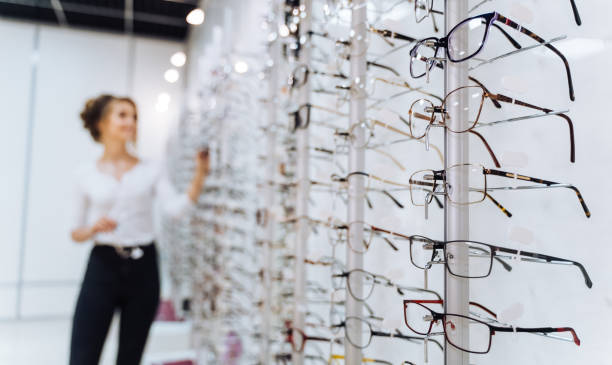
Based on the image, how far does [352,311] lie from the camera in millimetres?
1200

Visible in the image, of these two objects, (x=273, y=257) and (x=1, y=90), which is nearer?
(x=273, y=257)

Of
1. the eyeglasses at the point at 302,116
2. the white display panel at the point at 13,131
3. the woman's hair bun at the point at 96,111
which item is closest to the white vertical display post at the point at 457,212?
the eyeglasses at the point at 302,116

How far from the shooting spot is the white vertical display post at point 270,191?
5.90ft

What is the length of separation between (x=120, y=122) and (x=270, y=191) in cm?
77

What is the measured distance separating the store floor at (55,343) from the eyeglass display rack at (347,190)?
1.27 meters

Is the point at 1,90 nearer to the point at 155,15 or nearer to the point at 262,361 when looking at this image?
the point at 155,15

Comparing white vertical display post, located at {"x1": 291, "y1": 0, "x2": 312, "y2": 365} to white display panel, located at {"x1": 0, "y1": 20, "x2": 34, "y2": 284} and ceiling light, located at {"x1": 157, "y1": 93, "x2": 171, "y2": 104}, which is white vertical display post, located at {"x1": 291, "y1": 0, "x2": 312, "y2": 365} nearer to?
ceiling light, located at {"x1": 157, "y1": 93, "x2": 171, "y2": 104}

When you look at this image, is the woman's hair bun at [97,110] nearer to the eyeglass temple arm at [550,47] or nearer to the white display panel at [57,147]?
the eyeglass temple arm at [550,47]

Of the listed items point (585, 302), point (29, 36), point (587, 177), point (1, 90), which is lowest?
point (585, 302)

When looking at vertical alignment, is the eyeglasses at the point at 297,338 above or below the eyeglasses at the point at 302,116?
below

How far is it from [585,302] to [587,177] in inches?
8.2

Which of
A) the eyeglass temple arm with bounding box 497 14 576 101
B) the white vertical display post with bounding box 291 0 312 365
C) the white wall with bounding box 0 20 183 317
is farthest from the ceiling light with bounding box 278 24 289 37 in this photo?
the white wall with bounding box 0 20 183 317

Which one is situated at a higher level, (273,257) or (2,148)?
(2,148)

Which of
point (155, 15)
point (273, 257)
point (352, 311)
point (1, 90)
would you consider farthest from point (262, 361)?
point (1, 90)
